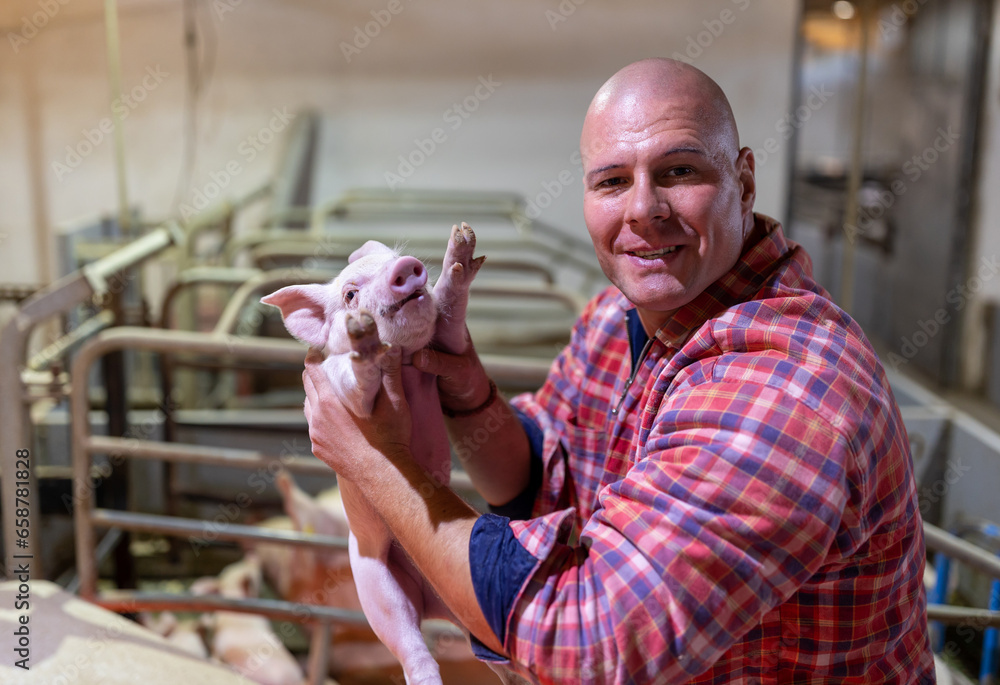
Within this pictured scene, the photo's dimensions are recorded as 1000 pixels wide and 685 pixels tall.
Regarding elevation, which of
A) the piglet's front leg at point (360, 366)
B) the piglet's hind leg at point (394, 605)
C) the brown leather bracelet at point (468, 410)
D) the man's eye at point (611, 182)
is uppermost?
the man's eye at point (611, 182)

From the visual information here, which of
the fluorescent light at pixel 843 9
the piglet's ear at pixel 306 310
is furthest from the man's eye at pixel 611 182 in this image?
the fluorescent light at pixel 843 9

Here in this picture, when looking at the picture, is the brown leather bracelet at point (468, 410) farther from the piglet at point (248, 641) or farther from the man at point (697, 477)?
the piglet at point (248, 641)

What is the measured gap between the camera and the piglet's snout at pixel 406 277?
93 cm

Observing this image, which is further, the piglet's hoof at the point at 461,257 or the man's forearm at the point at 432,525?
the piglet's hoof at the point at 461,257

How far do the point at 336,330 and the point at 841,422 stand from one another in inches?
24.4

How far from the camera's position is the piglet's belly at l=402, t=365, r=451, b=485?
107cm

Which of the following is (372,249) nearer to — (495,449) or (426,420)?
(426,420)

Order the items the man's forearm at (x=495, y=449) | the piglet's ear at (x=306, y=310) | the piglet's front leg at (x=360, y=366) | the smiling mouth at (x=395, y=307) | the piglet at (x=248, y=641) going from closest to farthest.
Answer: the piglet's front leg at (x=360, y=366) < the smiling mouth at (x=395, y=307) < the piglet's ear at (x=306, y=310) < the man's forearm at (x=495, y=449) < the piglet at (x=248, y=641)

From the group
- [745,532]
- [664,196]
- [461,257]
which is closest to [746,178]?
[664,196]

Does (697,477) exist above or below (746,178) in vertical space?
below

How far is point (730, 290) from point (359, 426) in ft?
1.61

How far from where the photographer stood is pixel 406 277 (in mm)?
948

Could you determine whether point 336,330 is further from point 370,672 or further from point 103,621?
point 370,672

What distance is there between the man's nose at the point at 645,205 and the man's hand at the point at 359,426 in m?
0.34
